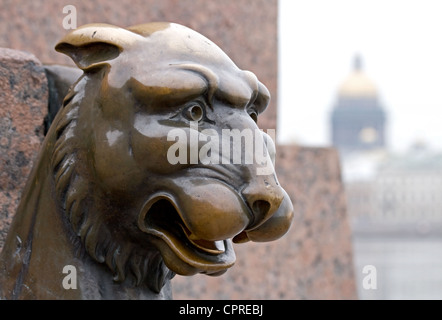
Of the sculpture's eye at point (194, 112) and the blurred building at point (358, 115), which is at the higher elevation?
the blurred building at point (358, 115)

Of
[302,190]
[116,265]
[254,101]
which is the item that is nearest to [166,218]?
[116,265]

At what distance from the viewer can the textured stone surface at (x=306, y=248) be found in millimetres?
3777

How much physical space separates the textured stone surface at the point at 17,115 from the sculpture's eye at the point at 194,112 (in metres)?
0.75

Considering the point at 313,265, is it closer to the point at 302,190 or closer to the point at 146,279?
the point at 302,190

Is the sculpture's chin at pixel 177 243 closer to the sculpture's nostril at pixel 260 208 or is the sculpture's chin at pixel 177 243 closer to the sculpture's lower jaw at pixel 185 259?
the sculpture's lower jaw at pixel 185 259

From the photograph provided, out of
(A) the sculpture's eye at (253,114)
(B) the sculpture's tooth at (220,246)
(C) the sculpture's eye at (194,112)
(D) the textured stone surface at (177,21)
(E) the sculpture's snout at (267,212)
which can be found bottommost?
(B) the sculpture's tooth at (220,246)

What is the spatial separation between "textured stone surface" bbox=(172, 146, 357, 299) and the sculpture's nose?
2288 millimetres

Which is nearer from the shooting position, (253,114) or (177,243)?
(177,243)

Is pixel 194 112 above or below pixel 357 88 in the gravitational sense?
below

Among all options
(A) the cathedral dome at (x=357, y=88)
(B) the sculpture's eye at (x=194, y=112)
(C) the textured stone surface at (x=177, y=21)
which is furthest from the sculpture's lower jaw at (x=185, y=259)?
(A) the cathedral dome at (x=357, y=88)

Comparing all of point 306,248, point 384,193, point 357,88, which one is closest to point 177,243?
point 306,248

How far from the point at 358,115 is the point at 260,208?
325 feet

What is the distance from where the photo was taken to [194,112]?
148 cm

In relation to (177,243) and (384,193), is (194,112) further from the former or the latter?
(384,193)
